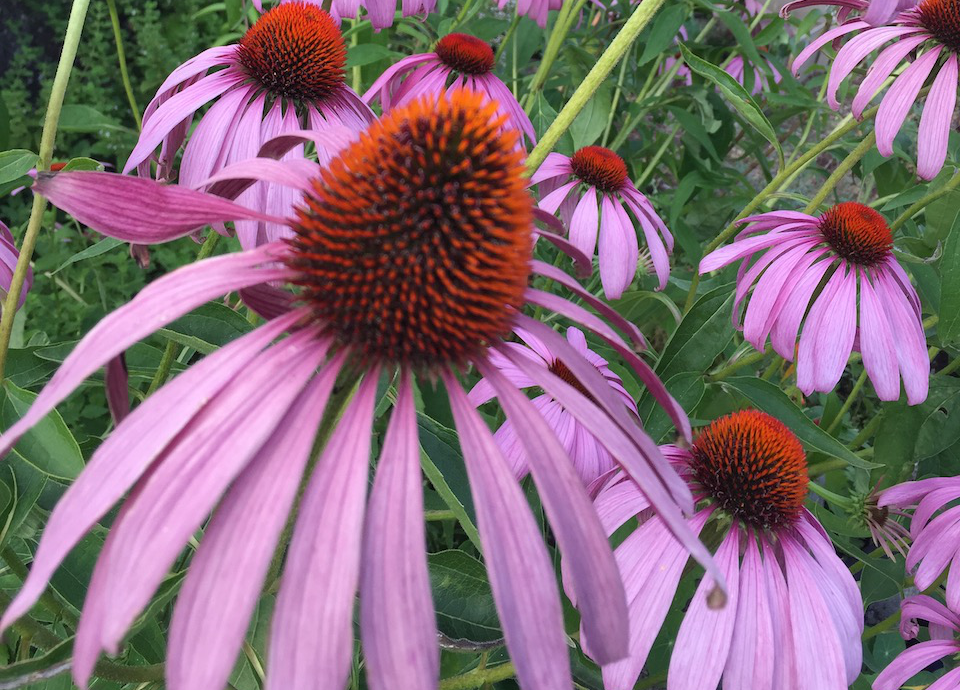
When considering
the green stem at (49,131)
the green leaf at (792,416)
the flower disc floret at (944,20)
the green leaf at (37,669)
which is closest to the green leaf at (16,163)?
the green stem at (49,131)

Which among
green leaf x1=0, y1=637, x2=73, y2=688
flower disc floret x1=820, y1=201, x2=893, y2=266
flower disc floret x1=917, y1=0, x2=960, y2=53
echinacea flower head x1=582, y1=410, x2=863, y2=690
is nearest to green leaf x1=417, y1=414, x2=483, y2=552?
echinacea flower head x1=582, y1=410, x2=863, y2=690

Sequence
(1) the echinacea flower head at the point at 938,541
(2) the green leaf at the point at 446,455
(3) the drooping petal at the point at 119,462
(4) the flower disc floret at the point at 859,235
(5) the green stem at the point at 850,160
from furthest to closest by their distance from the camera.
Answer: (5) the green stem at the point at 850,160, (4) the flower disc floret at the point at 859,235, (1) the echinacea flower head at the point at 938,541, (2) the green leaf at the point at 446,455, (3) the drooping petal at the point at 119,462

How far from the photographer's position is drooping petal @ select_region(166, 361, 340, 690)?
40cm

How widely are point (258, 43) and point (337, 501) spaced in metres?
0.89

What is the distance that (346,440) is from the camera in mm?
529

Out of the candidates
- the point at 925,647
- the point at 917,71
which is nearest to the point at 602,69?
the point at 917,71

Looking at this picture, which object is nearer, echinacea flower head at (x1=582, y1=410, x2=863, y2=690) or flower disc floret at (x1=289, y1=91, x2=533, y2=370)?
flower disc floret at (x1=289, y1=91, x2=533, y2=370)

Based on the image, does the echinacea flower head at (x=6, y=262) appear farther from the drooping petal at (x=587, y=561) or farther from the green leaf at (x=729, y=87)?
the green leaf at (x=729, y=87)

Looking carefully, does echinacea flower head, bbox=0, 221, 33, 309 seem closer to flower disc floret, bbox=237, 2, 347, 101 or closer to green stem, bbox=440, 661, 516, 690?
flower disc floret, bbox=237, 2, 347, 101

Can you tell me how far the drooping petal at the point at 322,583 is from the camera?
42 centimetres

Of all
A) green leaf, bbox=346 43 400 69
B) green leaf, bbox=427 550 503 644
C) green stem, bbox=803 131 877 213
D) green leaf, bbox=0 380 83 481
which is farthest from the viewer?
green leaf, bbox=346 43 400 69

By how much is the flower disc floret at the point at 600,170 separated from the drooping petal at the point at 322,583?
126 centimetres

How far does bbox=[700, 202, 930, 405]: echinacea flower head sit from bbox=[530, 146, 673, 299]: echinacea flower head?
0.24 metres

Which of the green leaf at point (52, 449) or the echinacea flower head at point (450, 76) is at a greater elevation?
the echinacea flower head at point (450, 76)
